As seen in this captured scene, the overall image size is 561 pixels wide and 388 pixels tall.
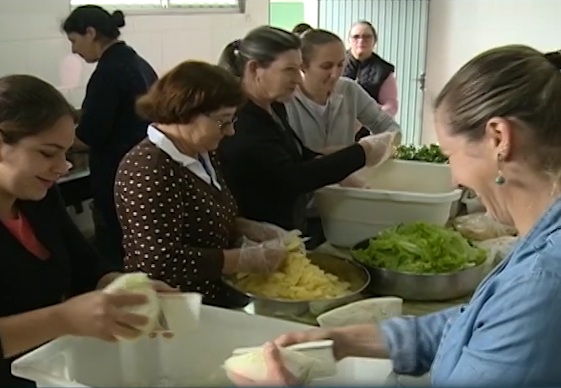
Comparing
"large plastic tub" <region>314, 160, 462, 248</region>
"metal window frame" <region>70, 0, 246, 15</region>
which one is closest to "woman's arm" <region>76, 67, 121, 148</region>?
"metal window frame" <region>70, 0, 246, 15</region>

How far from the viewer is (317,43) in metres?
2.38

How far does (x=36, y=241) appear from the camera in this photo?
1479 mm

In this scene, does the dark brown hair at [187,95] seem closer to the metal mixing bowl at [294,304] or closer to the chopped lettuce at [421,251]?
the metal mixing bowl at [294,304]

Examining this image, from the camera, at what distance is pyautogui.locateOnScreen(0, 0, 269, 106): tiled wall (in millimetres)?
2854

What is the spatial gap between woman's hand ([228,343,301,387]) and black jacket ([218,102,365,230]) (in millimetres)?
906

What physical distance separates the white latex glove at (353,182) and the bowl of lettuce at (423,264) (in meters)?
0.37

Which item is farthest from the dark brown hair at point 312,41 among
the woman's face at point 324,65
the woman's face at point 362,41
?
the woman's face at point 362,41

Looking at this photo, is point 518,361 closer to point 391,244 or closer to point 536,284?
point 536,284

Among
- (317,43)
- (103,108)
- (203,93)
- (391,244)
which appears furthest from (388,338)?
(103,108)

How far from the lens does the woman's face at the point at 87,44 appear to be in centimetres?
283

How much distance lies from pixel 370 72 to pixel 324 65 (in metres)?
2.02

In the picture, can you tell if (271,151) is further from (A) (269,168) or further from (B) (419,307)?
(B) (419,307)

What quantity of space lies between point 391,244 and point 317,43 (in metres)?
0.86

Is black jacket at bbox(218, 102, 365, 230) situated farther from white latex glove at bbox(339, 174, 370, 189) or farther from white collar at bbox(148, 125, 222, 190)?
white collar at bbox(148, 125, 222, 190)
